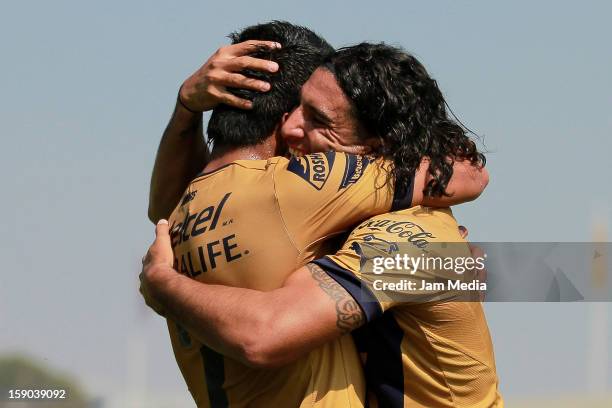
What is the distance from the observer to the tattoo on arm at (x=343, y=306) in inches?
196

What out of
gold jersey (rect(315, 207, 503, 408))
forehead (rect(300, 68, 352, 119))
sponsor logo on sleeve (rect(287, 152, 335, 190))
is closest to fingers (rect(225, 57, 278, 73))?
forehead (rect(300, 68, 352, 119))

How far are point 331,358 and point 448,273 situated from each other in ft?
2.00

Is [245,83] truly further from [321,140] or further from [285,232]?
[285,232]

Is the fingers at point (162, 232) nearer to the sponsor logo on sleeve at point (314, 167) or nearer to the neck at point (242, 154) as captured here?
the neck at point (242, 154)

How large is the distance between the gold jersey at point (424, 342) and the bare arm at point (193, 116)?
3.36ft

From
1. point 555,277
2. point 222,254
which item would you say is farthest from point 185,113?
point 555,277

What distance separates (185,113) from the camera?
617cm

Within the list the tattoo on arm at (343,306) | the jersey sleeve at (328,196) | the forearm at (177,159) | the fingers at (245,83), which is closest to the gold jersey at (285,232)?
the jersey sleeve at (328,196)

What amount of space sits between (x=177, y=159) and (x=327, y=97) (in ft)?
3.44

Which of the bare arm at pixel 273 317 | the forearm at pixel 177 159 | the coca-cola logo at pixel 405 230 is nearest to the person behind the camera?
the bare arm at pixel 273 317

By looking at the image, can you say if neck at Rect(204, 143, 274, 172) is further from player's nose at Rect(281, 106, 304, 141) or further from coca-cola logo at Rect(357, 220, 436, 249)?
coca-cola logo at Rect(357, 220, 436, 249)

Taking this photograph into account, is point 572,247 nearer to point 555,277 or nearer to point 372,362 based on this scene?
point 555,277

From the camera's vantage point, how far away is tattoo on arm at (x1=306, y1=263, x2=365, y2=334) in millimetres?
4977

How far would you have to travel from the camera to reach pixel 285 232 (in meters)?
5.22
